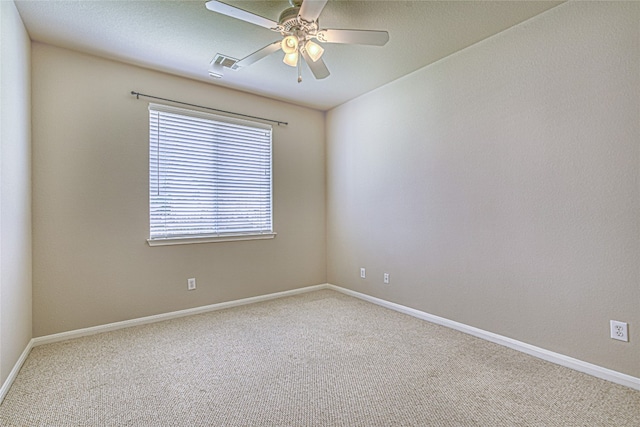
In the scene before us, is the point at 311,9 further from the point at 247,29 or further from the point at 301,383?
the point at 301,383

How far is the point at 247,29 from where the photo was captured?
2.49 metres

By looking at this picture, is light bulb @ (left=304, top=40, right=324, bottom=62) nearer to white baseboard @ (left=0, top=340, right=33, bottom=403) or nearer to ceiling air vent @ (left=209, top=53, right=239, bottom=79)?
ceiling air vent @ (left=209, top=53, right=239, bottom=79)

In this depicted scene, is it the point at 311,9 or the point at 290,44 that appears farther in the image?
the point at 290,44

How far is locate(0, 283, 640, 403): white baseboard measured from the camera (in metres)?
2.04

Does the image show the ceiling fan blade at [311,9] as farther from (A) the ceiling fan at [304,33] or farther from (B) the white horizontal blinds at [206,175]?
(B) the white horizontal blinds at [206,175]

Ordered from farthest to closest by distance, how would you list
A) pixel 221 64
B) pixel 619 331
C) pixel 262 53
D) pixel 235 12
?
pixel 221 64
pixel 262 53
pixel 619 331
pixel 235 12

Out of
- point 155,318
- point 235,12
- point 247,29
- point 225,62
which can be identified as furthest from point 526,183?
point 155,318

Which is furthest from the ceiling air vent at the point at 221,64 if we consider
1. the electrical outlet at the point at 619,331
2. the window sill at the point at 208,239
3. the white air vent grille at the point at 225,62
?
the electrical outlet at the point at 619,331

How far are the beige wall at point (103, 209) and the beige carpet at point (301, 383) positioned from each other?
15.5 inches

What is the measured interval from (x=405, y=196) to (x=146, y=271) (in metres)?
2.80

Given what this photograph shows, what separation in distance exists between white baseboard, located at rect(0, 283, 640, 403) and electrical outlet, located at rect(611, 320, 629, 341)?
228 millimetres

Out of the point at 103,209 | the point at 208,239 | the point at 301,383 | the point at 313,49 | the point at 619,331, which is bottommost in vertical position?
the point at 301,383

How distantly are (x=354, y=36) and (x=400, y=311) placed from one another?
8.92ft

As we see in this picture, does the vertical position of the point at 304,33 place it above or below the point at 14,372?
above
